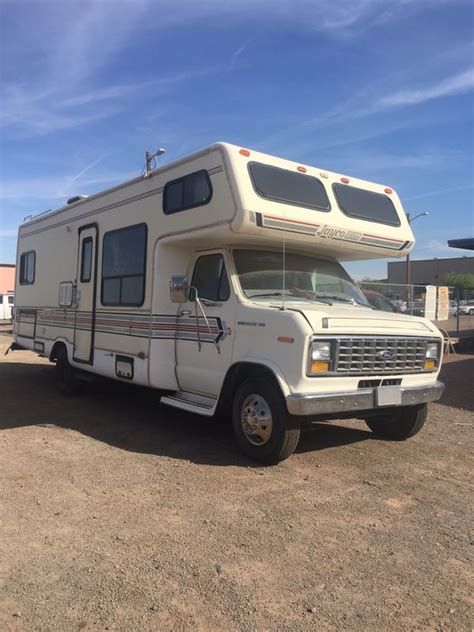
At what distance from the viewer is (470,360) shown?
13734mm

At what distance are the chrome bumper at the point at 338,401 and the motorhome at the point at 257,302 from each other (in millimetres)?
13

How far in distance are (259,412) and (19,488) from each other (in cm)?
219

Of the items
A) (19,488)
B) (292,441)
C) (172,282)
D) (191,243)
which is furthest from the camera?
(191,243)

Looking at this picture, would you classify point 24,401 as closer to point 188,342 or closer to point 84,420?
point 84,420

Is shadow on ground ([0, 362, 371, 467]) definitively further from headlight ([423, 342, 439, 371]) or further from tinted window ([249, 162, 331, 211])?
tinted window ([249, 162, 331, 211])

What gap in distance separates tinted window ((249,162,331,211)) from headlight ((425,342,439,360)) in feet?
5.98

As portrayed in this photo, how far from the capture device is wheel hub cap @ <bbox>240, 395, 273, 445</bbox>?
5.13 m

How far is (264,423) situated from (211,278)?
5.78 ft

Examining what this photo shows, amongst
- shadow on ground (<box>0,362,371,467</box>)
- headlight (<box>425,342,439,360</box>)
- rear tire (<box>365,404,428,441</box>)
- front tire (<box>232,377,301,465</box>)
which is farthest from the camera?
rear tire (<box>365,404,428,441</box>)

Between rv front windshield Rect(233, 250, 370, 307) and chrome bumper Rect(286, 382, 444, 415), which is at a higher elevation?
rv front windshield Rect(233, 250, 370, 307)


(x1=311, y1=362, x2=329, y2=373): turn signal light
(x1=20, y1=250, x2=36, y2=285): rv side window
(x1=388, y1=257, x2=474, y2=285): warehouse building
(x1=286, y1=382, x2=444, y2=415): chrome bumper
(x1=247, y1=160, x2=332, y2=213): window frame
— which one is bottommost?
(x1=286, y1=382, x2=444, y2=415): chrome bumper

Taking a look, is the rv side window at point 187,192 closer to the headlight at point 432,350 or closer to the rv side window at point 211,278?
the rv side window at point 211,278

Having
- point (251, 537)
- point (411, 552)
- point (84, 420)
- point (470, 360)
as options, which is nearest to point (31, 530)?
point (251, 537)

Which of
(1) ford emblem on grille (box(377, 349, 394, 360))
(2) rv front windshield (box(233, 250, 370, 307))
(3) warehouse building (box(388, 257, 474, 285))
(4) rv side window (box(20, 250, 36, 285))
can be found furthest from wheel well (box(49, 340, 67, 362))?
(3) warehouse building (box(388, 257, 474, 285))
